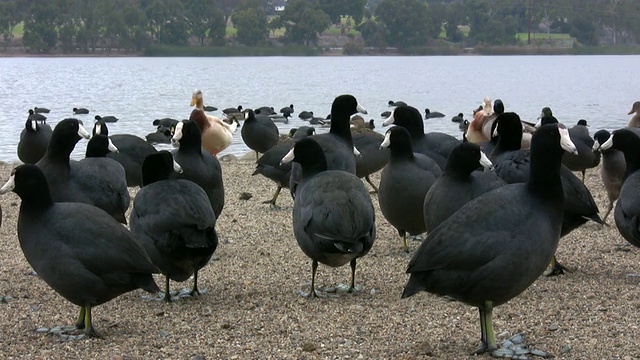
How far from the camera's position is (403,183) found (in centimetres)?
905

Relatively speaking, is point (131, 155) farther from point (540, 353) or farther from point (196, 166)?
point (540, 353)

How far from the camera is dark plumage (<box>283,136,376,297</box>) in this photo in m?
7.23

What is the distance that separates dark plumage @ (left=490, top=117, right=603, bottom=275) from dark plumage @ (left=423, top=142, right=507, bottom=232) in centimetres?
32

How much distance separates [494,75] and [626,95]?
25879 mm

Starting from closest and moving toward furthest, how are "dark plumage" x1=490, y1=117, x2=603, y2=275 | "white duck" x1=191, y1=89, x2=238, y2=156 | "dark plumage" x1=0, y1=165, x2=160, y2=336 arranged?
"dark plumage" x1=0, y1=165, x2=160, y2=336, "dark plumage" x1=490, y1=117, x2=603, y2=275, "white duck" x1=191, y1=89, x2=238, y2=156

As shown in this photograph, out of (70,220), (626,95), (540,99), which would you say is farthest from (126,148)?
(626,95)

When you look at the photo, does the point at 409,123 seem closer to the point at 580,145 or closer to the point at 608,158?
the point at 608,158

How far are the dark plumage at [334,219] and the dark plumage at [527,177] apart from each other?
140cm

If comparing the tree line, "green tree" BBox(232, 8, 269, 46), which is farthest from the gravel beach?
"green tree" BBox(232, 8, 269, 46)

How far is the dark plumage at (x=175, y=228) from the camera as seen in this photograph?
7.21m

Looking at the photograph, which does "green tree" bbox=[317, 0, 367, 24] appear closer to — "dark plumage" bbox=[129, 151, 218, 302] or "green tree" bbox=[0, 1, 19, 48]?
"green tree" bbox=[0, 1, 19, 48]

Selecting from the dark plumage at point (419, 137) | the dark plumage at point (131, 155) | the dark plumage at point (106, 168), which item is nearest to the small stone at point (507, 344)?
the dark plumage at point (106, 168)

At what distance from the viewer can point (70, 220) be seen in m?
6.52

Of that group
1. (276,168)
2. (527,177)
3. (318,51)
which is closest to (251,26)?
(318,51)
